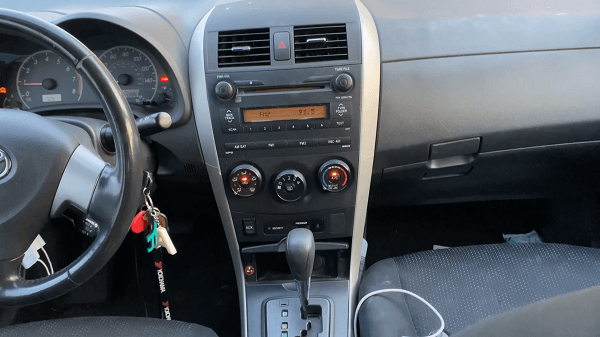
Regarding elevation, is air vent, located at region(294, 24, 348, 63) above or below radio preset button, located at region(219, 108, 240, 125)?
above

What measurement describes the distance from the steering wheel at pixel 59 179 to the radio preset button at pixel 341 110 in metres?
0.55

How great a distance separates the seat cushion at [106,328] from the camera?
1.16 metres

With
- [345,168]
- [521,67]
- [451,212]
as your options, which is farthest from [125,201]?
[451,212]

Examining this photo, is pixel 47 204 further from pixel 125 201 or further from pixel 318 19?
pixel 318 19

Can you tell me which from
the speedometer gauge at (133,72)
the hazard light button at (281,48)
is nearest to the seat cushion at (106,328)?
the speedometer gauge at (133,72)

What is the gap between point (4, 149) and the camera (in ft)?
3.27

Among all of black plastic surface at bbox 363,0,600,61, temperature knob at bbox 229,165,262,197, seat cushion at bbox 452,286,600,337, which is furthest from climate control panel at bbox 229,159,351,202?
seat cushion at bbox 452,286,600,337

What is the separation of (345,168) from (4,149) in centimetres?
→ 80

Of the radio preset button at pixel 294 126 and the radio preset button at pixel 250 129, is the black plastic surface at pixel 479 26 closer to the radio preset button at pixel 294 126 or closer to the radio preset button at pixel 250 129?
the radio preset button at pixel 294 126

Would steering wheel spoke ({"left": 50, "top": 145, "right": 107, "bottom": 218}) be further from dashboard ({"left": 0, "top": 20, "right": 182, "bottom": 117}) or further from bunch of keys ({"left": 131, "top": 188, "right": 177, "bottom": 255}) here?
dashboard ({"left": 0, "top": 20, "right": 182, "bottom": 117})

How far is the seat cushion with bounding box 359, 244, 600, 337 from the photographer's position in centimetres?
121

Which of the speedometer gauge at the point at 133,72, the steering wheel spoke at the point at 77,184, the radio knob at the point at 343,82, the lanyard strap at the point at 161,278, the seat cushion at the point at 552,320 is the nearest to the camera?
the seat cushion at the point at 552,320

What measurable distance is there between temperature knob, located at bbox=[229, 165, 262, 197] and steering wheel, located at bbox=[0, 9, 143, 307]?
1.34 ft

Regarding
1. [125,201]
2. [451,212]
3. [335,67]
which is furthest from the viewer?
[451,212]
